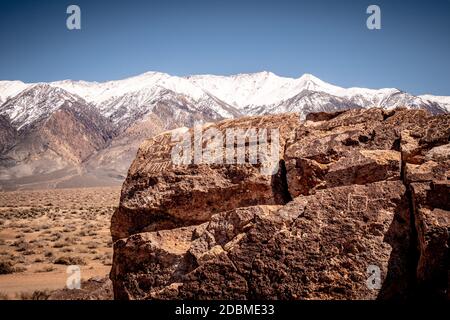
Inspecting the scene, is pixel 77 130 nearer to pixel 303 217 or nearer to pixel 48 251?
pixel 48 251

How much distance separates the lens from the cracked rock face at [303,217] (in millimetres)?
4996

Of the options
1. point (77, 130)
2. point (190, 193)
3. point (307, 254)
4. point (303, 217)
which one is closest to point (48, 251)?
point (190, 193)

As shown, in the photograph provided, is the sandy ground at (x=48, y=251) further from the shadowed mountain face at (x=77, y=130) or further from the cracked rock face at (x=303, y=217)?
the shadowed mountain face at (x=77, y=130)

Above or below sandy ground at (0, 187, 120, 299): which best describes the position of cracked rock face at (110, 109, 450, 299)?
above

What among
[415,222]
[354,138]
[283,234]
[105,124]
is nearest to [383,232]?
[415,222]

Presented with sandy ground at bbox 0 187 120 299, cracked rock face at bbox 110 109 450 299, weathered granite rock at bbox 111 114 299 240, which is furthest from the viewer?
sandy ground at bbox 0 187 120 299

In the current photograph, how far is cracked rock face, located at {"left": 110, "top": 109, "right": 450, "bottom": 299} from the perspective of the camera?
197 inches

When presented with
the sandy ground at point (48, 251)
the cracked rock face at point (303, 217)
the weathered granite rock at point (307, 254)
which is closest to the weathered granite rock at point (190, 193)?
the cracked rock face at point (303, 217)

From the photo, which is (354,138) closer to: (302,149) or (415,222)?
(302,149)

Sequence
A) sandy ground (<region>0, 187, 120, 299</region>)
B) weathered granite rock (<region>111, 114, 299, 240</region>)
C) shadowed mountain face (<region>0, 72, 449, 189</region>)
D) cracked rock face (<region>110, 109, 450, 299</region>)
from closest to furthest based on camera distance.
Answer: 1. cracked rock face (<region>110, 109, 450, 299</region>)
2. weathered granite rock (<region>111, 114, 299, 240</region>)
3. sandy ground (<region>0, 187, 120, 299</region>)
4. shadowed mountain face (<region>0, 72, 449, 189</region>)

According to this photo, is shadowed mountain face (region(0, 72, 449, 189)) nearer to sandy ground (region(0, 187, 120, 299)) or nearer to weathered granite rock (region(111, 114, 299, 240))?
sandy ground (region(0, 187, 120, 299))

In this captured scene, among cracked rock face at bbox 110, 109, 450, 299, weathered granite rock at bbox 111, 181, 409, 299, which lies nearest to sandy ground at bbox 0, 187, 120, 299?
cracked rock face at bbox 110, 109, 450, 299

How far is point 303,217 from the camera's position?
5578mm
